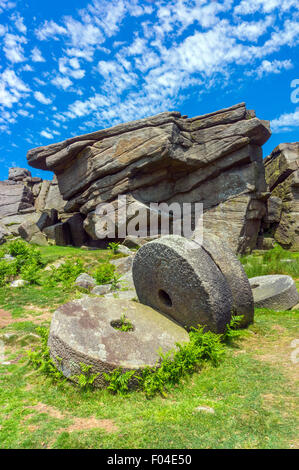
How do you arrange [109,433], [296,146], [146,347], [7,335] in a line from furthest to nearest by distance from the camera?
[296,146]
[7,335]
[146,347]
[109,433]

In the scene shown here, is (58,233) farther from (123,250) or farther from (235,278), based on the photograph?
(235,278)

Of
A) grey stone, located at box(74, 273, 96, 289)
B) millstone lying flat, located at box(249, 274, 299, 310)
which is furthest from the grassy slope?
grey stone, located at box(74, 273, 96, 289)

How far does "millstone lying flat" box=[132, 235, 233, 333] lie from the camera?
14.9ft

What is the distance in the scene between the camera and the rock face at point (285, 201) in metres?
18.9

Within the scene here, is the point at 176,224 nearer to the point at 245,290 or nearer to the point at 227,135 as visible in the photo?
the point at 227,135

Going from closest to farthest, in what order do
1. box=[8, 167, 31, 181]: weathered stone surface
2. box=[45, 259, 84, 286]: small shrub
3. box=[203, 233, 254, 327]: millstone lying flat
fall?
1. box=[203, 233, 254, 327]: millstone lying flat
2. box=[45, 259, 84, 286]: small shrub
3. box=[8, 167, 31, 181]: weathered stone surface

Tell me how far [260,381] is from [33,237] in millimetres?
18011

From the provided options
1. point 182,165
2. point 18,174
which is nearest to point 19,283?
point 182,165

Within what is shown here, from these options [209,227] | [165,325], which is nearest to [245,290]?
[165,325]

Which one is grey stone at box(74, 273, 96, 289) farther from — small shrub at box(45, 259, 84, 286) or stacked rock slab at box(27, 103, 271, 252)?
stacked rock slab at box(27, 103, 271, 252)

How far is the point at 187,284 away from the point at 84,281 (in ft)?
18.0

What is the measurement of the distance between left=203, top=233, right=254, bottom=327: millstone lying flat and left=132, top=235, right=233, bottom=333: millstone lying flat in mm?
258

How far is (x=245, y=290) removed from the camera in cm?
533

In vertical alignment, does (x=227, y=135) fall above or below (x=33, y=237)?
above
